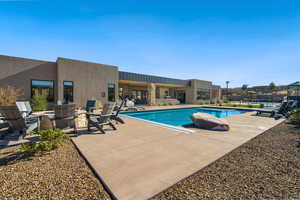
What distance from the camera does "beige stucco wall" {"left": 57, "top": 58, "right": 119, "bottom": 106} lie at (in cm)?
1074

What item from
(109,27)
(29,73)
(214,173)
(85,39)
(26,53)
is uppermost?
(109,27)

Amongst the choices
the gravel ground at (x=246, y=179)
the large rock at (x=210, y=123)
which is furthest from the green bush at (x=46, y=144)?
the large rock at (x=210, y=123)

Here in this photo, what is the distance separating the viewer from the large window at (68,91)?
36.2 feet

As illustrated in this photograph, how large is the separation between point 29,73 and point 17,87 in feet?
4.15

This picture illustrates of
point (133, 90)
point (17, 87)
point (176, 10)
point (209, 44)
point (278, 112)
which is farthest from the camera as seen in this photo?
point (133, 90)

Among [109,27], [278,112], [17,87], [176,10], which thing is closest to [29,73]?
[17,87]

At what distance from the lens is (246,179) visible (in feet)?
6.34

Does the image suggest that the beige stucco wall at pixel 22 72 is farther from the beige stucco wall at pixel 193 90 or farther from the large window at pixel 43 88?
the beige stucco wall at pixel 193 90

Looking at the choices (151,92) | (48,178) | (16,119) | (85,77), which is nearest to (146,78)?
(151,92)

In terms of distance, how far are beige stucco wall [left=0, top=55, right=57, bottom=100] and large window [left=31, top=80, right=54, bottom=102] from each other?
24 cm

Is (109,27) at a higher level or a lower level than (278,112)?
higher

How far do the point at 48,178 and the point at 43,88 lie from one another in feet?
36.8

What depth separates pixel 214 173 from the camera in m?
2.09

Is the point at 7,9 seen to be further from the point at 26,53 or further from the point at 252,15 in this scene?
the point at 252,15
